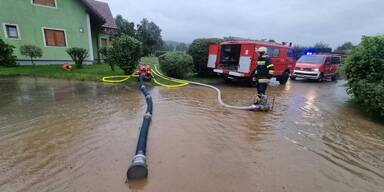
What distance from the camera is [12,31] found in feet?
46.7

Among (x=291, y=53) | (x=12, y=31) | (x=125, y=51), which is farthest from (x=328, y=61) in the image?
(x=12, y=31)

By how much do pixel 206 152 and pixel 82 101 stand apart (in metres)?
4.98

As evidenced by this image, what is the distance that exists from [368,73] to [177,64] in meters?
7.82

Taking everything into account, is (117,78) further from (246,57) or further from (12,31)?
(12,31)

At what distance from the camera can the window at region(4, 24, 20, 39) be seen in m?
14.1

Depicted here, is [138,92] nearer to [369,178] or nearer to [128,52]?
[128,52]

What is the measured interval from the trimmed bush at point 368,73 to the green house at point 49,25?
16.3 meters

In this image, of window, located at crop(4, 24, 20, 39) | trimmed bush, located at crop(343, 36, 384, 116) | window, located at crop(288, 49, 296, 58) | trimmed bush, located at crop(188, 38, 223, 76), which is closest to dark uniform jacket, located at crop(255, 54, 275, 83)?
trimmed bush, located at crop(343, 36, 384, 116)

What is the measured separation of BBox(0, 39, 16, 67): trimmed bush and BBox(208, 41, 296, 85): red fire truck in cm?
1198

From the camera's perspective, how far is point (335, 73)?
15.9 m

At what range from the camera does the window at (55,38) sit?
1531cm

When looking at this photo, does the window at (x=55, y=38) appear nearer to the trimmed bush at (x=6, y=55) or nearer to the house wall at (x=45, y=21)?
the house wall at (x=45, y=21)

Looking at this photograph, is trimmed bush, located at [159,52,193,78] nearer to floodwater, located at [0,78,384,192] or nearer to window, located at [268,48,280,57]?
window, located at [268,48,280,57]

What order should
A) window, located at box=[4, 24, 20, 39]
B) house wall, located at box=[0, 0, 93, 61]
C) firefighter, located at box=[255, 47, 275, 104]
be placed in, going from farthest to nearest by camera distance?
window, located at box=[4, 24, 20, 39], house wall, located at box=[0, 0, 93, 61], firefighter, located at box=[255, 47, 275, 104]
